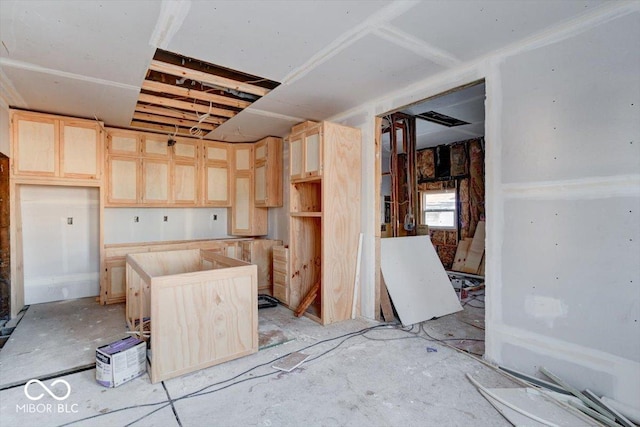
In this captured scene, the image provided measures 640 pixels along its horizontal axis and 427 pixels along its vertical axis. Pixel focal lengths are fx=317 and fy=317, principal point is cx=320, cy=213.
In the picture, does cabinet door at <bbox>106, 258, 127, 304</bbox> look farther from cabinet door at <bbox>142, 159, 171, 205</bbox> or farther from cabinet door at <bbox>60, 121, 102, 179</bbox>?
cabinet door at <bbox>60, 121, 102, 179</bbox>

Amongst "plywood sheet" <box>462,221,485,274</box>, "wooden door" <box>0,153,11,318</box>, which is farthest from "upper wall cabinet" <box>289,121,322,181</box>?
"plywood sheet" <box>462,221,485,274</box>

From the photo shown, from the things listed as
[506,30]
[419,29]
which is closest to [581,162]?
[506,30]

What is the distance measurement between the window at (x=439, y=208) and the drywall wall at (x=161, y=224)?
14.7ft

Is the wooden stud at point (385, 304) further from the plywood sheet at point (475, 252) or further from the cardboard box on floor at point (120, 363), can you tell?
the plywood sheet at point (475, 252)

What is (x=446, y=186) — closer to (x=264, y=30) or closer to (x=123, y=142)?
(x=264, y=30)

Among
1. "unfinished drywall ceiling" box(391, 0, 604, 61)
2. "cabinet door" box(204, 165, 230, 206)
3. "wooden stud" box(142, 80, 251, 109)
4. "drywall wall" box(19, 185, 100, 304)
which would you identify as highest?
"wooden stud" box(142, 80, 251, 109)

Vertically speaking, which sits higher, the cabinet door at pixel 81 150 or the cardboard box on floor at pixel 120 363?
the cabinet door at pixel 81 150

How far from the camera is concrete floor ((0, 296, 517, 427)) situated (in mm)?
1926

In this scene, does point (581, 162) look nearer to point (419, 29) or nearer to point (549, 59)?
point (549, 59)

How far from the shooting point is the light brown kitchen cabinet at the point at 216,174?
17.5 feet

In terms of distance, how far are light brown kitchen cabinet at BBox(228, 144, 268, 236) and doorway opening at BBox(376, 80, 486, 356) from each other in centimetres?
211

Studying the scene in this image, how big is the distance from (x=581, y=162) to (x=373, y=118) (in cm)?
207

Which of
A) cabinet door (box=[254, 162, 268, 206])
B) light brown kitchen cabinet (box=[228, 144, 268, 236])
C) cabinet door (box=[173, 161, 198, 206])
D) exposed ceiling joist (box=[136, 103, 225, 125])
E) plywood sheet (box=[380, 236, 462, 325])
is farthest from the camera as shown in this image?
light brown kitchen cabinet (box=[228, 144, 268, 236])

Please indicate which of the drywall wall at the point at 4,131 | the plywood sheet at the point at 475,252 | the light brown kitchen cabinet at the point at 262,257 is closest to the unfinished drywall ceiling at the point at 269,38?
the drywall wall at the point at 4,131
